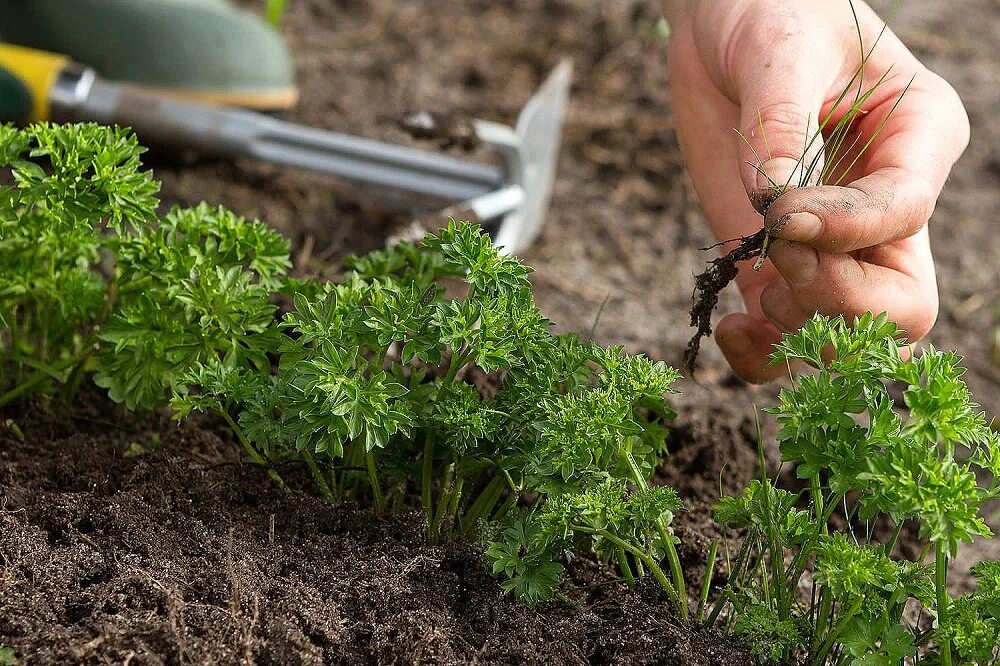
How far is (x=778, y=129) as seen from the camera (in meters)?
1.57

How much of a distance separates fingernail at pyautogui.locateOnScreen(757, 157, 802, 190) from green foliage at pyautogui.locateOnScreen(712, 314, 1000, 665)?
0.72ft

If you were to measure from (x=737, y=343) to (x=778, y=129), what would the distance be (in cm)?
39

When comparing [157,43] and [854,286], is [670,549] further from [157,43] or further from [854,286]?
[157,43]

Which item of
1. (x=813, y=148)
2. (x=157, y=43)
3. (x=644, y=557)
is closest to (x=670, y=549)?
(x=644, y=557)

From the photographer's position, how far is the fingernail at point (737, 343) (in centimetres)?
180

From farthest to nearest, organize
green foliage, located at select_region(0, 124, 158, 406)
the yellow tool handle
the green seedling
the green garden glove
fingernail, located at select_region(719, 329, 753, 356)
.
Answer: the green garden glove < the yellow tool handle < fingernail, located at select_region(719, 329, 753, 356) < green foliage, located at select_region(0, 124, 158, 406) < the green seedling

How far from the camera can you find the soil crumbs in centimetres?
133

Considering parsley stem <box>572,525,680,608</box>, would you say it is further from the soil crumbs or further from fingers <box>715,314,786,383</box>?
fingers <box>715,314,786,383</box>

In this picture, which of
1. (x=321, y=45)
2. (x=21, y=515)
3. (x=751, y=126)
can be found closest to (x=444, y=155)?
(x=321, y=45)

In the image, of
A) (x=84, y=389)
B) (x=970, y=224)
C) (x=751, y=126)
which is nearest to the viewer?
(x=751, y=126)

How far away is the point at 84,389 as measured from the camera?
1.97 metres

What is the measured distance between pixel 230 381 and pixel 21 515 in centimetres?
35

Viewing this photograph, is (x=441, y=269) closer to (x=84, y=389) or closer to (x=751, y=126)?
(x=751, y=126)

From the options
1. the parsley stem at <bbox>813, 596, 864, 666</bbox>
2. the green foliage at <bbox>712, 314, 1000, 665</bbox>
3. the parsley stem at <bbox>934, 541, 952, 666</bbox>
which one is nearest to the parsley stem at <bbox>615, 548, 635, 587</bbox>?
the green foliage at <bbox>712, 314, 1000, 665</bbox>
